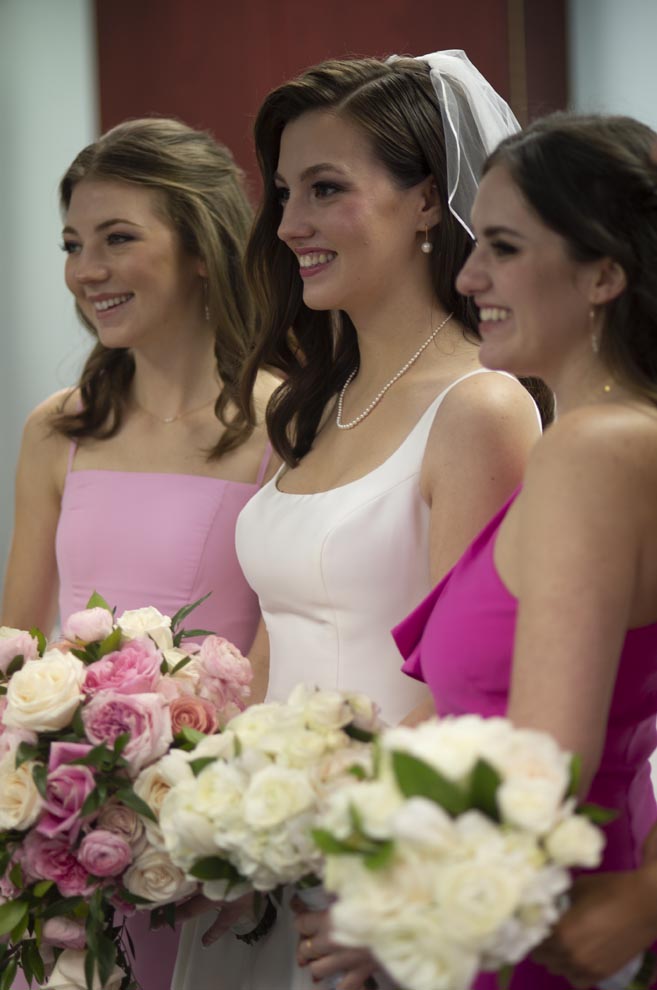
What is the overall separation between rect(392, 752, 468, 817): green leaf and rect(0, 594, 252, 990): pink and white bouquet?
576 millimetres

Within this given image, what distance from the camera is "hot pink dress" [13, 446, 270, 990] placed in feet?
9.21

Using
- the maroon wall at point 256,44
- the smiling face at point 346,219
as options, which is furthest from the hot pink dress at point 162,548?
the maroon wall at point 256,44

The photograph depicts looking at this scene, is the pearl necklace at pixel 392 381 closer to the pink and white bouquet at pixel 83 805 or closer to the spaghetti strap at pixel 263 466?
the spaghetti strap at pixel 263 466

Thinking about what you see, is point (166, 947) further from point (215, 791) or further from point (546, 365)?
point (546, 365)

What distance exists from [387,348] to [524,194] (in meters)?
0.76

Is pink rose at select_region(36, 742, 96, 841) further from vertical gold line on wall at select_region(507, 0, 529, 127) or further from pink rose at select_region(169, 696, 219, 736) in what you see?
vertical gold line on wall at select_region(507, 0, 529, 127)

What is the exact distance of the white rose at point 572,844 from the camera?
1.23 m

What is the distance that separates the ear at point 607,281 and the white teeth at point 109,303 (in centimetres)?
154

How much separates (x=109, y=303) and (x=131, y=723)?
1.38 m

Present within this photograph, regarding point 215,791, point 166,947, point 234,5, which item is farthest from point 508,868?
point 234,5

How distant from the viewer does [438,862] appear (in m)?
1.23

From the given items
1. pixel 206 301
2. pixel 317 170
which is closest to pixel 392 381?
pixel 317 170

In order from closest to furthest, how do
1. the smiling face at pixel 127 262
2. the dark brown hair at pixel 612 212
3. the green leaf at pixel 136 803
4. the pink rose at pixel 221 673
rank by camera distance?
the dark brown hair at pixel 612 212 → the green leaf at pixel 136 803 → the pink rose at pixel 221 673 → the smiling face at pixel 127 262

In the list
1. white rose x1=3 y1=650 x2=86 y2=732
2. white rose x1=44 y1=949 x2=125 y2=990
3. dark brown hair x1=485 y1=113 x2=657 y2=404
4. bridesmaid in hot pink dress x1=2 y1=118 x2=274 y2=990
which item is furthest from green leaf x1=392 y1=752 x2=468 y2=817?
bridesmaid in hot pink dress x1=2 y1=118 x2=274 y2=990
